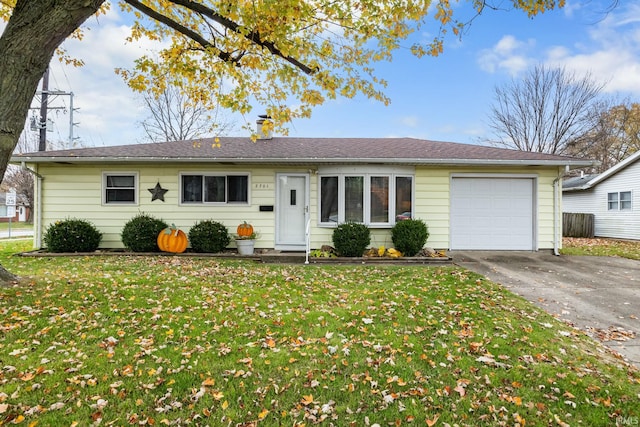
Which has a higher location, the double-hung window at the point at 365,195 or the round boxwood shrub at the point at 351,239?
the double-hung window at the point at 365,195

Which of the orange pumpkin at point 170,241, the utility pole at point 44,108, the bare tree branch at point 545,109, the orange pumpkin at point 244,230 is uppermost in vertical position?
the bare tree branch at point 545,109

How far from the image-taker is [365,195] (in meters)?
9.07

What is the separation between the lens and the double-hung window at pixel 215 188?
9.48m

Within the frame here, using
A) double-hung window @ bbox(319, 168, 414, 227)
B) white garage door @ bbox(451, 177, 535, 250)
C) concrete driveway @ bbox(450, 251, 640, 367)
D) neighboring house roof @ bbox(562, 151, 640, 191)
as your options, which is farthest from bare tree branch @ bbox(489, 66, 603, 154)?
double-hung window @ bbox(319, 168, 414, 227)

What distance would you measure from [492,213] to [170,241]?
906cm

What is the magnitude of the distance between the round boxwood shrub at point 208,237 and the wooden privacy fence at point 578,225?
55.2 feet

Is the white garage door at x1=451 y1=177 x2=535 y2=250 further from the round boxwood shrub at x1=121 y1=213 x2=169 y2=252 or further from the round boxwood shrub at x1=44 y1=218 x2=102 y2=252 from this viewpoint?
the round boxwood shrub at x1=44 y1=218 x2=102 y2=252

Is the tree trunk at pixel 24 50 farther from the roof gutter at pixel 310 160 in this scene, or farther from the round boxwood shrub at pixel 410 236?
the round boxwood shrub at pixel 410 236

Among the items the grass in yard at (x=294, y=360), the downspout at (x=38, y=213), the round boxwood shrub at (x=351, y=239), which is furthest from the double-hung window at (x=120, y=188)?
the round boxwood shrub at (x=351, y=239)

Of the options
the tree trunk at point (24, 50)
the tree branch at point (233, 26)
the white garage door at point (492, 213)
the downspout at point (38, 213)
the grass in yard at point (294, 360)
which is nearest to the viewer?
→ the grass in yard at point (294, 360)

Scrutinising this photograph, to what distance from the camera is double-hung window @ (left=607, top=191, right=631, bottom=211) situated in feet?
47.6

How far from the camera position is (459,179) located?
9578 mm

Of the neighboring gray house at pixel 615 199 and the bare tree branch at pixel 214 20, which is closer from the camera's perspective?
the bare tree branch at pixel 214 20

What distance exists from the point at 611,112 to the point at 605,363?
31104 millimetres
